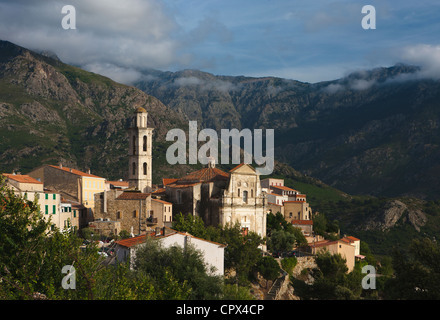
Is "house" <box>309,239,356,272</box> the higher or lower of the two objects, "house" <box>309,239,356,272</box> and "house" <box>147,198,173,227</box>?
the lower

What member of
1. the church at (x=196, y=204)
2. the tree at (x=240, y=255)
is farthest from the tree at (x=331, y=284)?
the church at (x=196, y=204)

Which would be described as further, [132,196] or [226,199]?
[226,199]

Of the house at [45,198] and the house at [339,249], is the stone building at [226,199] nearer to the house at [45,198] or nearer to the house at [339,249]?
the house at [339,249]

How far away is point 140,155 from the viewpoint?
8838 cm

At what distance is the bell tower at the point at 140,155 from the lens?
88.2 m

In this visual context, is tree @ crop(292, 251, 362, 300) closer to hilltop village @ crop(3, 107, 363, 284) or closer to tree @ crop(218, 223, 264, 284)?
tree @ crop(218, 223, 264, 284)

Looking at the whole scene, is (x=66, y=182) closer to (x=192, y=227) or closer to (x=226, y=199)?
(x=226, y=199)

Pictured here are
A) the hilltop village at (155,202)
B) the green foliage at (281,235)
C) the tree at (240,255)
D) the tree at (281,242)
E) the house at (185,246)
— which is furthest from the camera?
the green foliage at (281,235)

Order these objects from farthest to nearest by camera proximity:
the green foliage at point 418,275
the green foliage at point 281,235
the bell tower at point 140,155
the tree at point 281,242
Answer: the bell tower at point 140,155 < the green foliage at point 281,235 < the tree at point 281,242 < the green foliage at point 418,275

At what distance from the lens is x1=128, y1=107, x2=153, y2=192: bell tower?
290 feet

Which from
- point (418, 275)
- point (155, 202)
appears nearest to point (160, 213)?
point (155, 202)

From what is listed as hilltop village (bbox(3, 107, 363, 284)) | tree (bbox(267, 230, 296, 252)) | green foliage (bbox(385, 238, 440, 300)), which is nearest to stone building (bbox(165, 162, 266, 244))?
hilltop village (bbox(3, 107, 363, 284))

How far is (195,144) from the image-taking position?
630ft

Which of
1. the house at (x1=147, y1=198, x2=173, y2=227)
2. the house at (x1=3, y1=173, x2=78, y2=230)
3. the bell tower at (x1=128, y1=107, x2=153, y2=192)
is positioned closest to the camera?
the house at (x1=3, y1=173, x2=78, y2=230)
